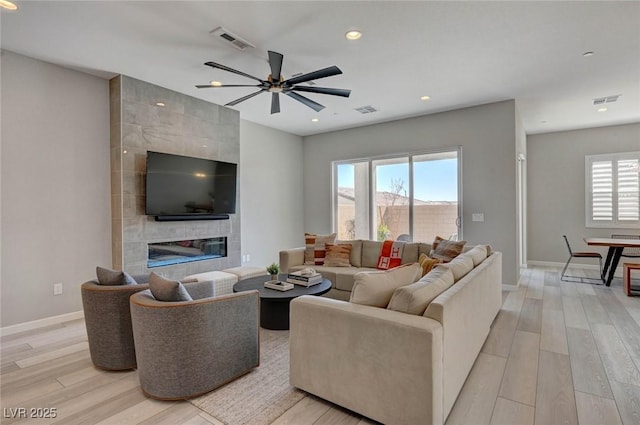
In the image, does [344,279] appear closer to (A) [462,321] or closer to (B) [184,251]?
(A) [462,321]

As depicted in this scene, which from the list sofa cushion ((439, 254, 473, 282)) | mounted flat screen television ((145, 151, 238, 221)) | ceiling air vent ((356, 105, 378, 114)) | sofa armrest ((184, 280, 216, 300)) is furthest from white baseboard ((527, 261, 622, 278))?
sofa armrest ((184, 280, 216, 300))

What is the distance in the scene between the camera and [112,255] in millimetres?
4203

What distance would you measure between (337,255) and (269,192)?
8.25ft

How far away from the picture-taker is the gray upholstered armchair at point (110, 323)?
8.18 feet

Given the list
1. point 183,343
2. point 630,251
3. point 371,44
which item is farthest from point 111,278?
point 630,251

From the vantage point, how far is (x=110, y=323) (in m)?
2.51

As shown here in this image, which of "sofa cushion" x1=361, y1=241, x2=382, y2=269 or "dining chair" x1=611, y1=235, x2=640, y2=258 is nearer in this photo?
"sofa cushion" x1=361, y1=241, x2=382, y2=269

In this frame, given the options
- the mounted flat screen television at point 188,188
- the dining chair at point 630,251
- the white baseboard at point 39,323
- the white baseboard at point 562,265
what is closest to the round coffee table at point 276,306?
the mounted flat screen television at point 188,188

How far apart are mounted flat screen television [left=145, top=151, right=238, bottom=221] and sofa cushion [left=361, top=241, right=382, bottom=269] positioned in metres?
2.31

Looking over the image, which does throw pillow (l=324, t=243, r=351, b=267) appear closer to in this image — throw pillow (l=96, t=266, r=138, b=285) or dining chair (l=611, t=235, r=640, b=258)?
throw pillow (l=96, t=266, r=138, b=285)

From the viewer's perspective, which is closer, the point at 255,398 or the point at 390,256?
the point at 255,398

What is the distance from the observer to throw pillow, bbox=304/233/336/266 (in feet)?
15.6

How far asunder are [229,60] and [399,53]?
75.4 inches

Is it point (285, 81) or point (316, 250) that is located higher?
point (285, 81)
